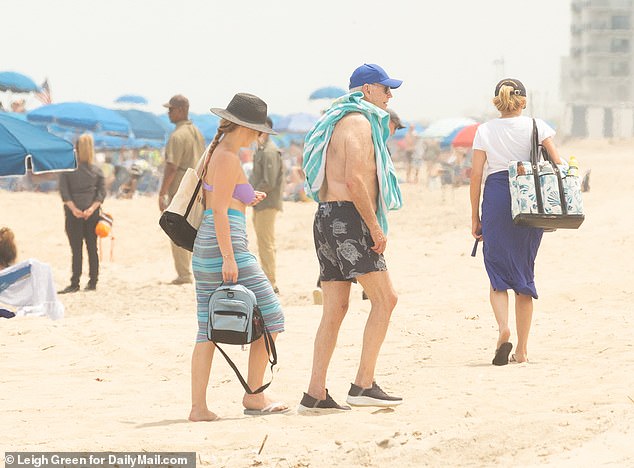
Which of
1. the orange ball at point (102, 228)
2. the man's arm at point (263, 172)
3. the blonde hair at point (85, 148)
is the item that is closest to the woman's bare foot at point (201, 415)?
the man's arm at point (263, 172)

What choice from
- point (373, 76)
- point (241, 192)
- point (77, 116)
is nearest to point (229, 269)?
point (241, 192)

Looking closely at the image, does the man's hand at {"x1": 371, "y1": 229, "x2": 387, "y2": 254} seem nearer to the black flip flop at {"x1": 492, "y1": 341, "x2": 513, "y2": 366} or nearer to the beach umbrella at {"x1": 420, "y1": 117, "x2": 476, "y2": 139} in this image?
the black flip flop at {"x1": 492, "y1": 341, "x2": 513, "y2": 366}

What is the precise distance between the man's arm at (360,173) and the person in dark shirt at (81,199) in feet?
21.9

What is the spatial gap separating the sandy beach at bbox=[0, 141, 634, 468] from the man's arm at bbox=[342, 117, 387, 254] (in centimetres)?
88

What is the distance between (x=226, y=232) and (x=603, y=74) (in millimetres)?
101076

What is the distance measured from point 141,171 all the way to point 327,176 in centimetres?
2249

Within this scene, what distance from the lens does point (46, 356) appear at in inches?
303

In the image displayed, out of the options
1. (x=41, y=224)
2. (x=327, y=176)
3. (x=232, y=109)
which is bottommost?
(x=41, y=224)

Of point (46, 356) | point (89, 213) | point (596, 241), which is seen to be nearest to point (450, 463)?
point (46, 356)

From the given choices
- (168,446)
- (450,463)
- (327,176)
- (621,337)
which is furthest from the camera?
(621,337)

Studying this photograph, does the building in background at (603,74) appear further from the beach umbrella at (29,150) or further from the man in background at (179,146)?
the beach umbrella at (29,150)

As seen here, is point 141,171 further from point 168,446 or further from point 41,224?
point 168,446

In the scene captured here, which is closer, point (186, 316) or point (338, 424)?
point (338, 424)

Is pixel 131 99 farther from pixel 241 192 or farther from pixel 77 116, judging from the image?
pixel 241 192
